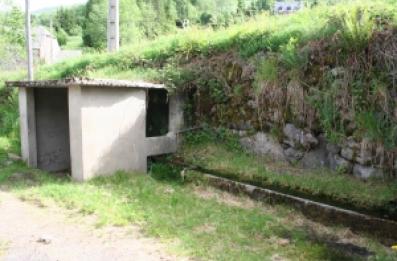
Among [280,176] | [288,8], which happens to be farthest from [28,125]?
[288,8]

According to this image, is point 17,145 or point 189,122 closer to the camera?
point 189,122

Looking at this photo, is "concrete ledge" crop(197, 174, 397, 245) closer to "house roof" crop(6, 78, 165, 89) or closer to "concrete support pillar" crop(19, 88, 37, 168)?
"house roof" crop(6, 78, 165, 89)

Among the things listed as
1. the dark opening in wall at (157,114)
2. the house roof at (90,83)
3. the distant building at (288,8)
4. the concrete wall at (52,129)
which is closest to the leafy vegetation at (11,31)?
the concrete wall at (52,129)

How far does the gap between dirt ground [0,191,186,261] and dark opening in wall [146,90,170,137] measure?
3615mm

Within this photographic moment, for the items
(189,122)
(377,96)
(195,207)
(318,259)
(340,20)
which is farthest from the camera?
(189,122)

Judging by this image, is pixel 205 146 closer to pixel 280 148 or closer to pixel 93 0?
pixel 280 148

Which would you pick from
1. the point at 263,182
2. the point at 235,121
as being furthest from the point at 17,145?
the point at 263,182

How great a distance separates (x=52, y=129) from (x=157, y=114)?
2665 mm

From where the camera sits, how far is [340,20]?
6.65 meters

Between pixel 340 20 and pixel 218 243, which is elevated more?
pixel 340 20

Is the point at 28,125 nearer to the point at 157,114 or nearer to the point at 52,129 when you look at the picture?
the point at 52,129

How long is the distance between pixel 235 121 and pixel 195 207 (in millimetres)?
2651

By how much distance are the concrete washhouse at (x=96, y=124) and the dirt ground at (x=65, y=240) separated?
165 cm

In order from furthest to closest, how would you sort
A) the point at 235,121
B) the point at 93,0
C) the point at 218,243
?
1. the point at 93,0
2. the point at 235,121
3. the point at 218,243
